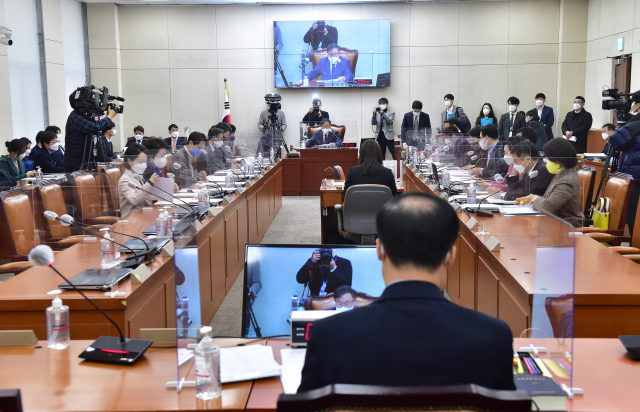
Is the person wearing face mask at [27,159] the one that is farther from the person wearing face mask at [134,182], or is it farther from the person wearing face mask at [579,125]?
the person wearing face mask at [579,125]

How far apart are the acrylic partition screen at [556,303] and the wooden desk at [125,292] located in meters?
1.05

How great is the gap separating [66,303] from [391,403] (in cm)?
175

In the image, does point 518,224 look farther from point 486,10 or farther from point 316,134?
point 486,10

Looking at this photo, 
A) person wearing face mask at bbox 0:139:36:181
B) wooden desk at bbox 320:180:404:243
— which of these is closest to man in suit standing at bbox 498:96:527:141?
wooden desk at bbox 320:180:404:243

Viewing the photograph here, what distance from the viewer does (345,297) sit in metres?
1.81

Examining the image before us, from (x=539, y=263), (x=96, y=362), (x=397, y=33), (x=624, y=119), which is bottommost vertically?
(x=96, y=362)

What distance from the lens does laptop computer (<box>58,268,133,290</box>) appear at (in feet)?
7.54

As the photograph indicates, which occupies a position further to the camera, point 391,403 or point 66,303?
point 66,303

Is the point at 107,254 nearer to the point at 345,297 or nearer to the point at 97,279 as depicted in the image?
the point at 97,279

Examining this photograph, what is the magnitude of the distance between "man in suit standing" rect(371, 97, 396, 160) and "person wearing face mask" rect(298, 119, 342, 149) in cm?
209

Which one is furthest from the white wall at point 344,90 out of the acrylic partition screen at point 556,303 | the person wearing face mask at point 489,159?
the acrylic partition screen at point 556,303

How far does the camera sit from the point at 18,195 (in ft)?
12.4

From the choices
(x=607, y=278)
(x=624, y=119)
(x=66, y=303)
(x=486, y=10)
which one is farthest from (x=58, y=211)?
(x=486, y=10)

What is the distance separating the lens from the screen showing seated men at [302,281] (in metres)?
1.81
